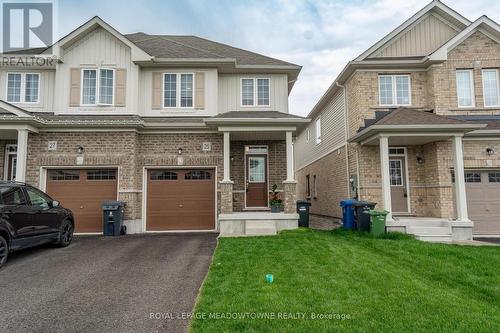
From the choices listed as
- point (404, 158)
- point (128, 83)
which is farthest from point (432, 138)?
point (128, 83)

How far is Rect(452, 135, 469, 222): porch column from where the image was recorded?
10.4 m

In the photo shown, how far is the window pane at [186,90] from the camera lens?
39.8 ft

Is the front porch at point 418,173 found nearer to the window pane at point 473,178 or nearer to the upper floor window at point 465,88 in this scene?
the window pane at point 473,178

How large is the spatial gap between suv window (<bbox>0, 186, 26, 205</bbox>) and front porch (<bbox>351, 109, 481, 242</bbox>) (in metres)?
9.96

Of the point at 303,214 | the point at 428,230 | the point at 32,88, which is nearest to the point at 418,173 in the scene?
the point at 428,230

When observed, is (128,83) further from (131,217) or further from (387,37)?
(387,37)

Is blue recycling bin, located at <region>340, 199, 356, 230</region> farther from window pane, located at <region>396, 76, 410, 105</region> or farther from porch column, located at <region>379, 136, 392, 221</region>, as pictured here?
window pane, located at <region>396, 76, 410, 105</region>

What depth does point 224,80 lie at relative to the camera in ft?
42.0

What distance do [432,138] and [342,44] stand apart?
12164mm

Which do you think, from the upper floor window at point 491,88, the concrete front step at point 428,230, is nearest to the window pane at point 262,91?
the concrete front step at point 428,230

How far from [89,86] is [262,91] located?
666 cm

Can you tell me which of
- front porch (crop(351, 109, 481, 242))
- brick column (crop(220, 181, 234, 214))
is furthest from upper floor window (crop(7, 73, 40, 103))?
front porch (crop(351, 109, 481, 242))

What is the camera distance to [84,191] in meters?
11.3

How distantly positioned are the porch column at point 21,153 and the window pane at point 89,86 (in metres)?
2.26
